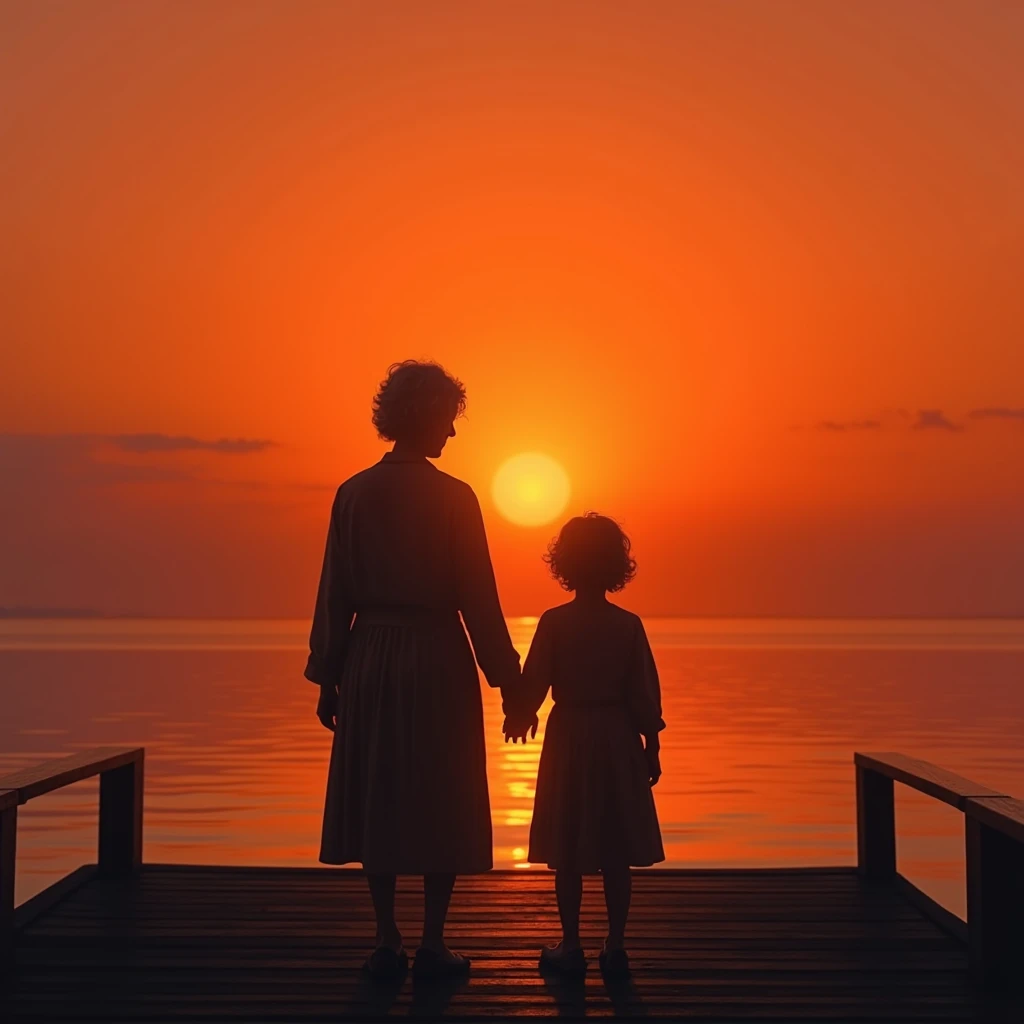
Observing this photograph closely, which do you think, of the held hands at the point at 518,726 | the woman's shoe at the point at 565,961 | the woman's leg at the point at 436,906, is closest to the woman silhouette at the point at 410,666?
the woman's leg at the point at 436,906

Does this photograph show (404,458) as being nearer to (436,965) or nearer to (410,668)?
(410,668)

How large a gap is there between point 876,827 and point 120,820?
3.58 m

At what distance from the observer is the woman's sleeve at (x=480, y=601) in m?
5.03

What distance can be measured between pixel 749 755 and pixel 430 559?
1614 centimetres

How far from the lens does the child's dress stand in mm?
5301

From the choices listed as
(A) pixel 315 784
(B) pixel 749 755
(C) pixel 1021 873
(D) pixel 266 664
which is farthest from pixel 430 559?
(D) pixel 266 664

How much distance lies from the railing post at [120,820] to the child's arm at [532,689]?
8.59ft

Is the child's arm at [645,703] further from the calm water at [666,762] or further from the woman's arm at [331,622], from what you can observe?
the calm water at [666,762]

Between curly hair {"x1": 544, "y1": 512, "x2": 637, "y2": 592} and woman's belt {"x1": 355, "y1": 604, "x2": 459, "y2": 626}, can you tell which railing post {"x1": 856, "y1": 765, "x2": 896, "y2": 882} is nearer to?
curly hair {"x1": 544, "y1": 512, "x2": 637, "y2": 592}

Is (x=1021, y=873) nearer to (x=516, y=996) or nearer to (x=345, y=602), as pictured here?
(x=516, y=996)

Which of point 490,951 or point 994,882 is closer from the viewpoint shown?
point 994,882

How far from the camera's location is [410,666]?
5.04 meters

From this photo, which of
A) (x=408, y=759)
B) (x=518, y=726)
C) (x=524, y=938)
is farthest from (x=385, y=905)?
(x=524, y=938)

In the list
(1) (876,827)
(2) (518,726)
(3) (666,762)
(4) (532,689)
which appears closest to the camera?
(2) (518,726)
